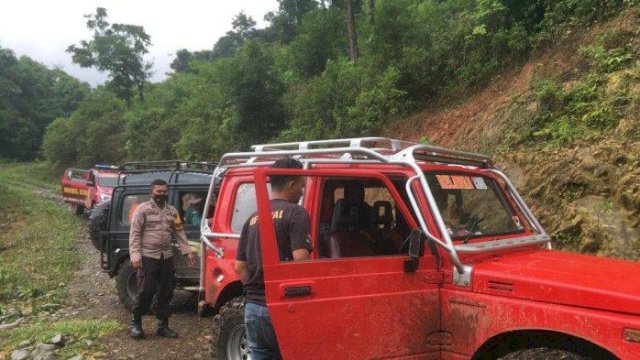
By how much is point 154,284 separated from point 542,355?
4455mm

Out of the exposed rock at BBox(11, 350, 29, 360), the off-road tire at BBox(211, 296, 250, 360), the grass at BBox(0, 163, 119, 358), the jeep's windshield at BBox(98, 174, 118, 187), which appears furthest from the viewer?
the jeep's windshield at BBox(98, 174, 118, 187)

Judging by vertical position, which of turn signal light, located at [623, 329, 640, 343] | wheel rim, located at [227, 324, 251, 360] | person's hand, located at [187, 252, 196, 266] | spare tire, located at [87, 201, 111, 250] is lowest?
wheel rim, located at [227, 324, 251, 360]

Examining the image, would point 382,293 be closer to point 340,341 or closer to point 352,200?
point 340,341

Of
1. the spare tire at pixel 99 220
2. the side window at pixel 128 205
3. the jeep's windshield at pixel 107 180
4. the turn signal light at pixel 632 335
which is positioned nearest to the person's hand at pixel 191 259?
the side window at pixel 128 205

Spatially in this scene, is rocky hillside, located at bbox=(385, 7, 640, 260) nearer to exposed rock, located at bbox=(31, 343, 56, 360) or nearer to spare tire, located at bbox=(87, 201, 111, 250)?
exposed rock, located at bbox=(31, 343, 56, 360)

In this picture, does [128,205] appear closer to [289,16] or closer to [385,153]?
[385,153]

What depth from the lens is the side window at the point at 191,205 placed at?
311 inches

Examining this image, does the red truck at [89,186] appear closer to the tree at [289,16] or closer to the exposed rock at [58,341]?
the exposed rock at [58,341]

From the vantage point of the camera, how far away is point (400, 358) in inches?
131

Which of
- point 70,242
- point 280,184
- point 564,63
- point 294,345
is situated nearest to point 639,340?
point 294,345

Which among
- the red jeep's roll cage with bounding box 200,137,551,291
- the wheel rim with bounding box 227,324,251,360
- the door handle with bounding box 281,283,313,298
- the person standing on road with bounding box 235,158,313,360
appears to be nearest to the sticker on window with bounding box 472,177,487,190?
the red jeep's roll cage with bounding box 200,137,551,291

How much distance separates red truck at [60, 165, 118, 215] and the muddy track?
447 cm

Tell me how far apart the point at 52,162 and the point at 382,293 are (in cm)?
4445

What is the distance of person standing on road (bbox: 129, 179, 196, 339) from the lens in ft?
20.0
